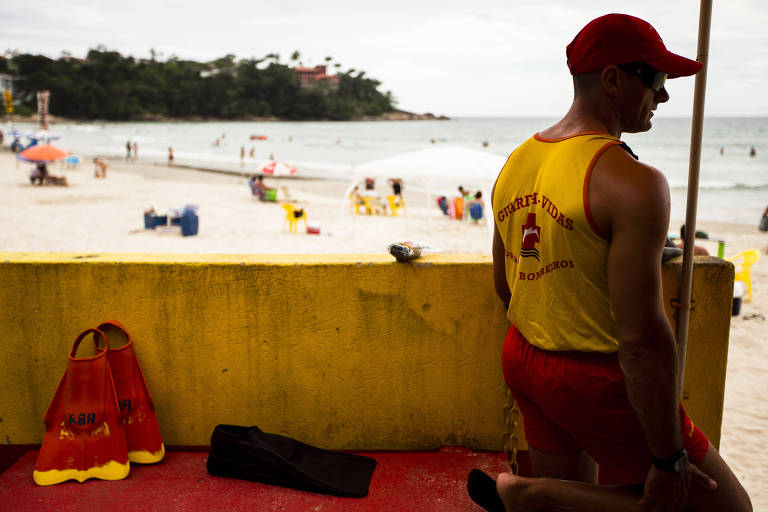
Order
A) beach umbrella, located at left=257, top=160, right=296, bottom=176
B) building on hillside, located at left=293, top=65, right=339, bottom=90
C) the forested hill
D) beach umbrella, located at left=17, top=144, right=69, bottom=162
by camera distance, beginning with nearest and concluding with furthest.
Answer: beach umbrella, located at left=257, top=160, right=296, bottom=176 → beach umbrella, located at left=17, top=144, right=69, bottom=162 → the forested hill → building on hillside, located at left=293, top=65, right=339, bottom=90

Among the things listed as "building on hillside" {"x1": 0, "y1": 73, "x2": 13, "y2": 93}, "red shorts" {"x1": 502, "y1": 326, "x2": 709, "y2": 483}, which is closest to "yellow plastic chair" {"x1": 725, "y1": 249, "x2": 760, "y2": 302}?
"red shorts" {"x1": 502, "y1": 326, "x2": 709, "y2": 483}

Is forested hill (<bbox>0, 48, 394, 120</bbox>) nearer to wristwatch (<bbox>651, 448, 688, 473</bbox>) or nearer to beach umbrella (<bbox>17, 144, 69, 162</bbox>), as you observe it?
beach umbrella (<bbox>17, 144, 69, 162</bbox>)

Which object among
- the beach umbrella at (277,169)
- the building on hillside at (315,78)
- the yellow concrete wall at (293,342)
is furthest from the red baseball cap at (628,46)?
the building on hillside at (315,78)

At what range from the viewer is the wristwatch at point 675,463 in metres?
1.39

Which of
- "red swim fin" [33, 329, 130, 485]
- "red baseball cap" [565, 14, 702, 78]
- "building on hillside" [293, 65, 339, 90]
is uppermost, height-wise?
"building on hillside" [293, 65, 339, 90]

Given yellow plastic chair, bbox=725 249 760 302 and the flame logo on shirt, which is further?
yellow plastic chair, bbox=725 249 760 302

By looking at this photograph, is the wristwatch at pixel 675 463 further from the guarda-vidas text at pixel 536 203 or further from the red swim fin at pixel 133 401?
the red swim fin at pixel 133 401

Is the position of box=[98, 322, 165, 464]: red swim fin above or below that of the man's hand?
below

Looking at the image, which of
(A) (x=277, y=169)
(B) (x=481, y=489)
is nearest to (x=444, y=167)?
(A) (x=277, y=169)

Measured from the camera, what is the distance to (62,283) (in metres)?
2.65

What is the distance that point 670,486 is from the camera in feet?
4.63

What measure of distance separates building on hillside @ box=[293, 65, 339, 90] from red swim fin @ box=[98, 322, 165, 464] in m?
124

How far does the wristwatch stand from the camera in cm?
139

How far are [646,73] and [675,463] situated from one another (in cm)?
89
